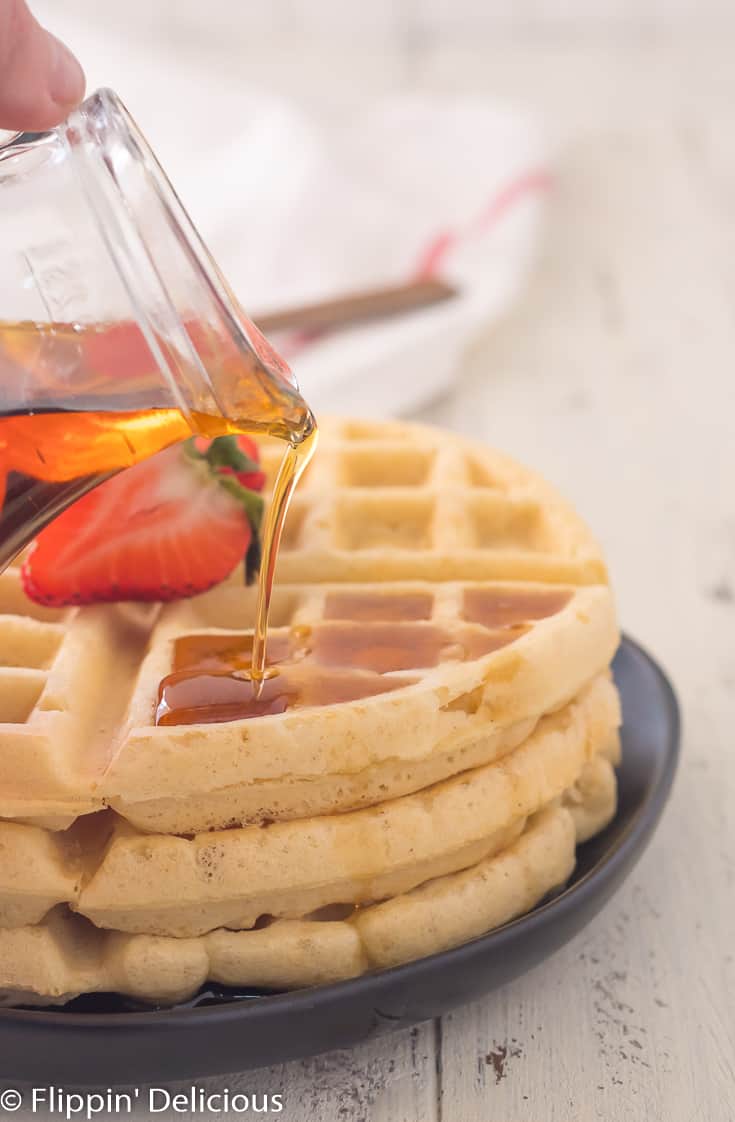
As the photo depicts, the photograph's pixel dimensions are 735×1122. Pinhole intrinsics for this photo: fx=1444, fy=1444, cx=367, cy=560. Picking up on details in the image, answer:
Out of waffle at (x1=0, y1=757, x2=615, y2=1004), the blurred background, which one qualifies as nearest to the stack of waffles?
waffle at (x1=0, y1=757, x2=615, y2=1004)

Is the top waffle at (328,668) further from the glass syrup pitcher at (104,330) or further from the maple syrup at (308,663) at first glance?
the glass syrup pitcher at (104,330)

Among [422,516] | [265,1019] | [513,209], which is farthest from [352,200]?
[265,1019]

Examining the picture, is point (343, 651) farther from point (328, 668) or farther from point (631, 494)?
point (631, 494)

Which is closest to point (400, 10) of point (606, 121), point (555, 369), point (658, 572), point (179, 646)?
point (606, 121)

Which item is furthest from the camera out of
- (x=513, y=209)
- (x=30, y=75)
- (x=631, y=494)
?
(x=513, y=209)

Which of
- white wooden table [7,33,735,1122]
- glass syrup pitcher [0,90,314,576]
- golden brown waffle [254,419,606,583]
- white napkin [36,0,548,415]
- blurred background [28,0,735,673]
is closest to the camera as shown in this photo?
glass syrup pitcher [0,90,314,576]

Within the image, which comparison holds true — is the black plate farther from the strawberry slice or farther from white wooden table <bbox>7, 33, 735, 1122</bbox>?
the strawberry slice
